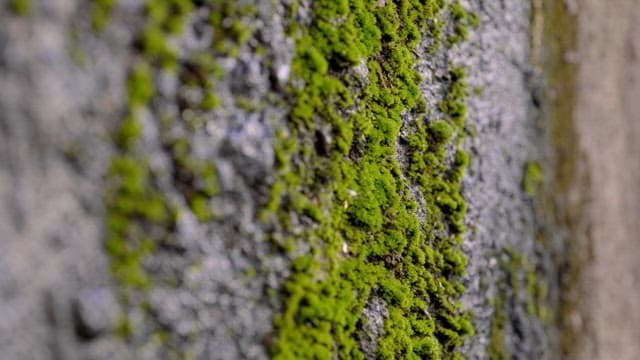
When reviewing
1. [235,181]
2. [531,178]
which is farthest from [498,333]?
[235,181]

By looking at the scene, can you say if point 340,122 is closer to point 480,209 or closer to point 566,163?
point 480,209

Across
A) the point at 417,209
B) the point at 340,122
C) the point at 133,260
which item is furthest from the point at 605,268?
the point at 133,260

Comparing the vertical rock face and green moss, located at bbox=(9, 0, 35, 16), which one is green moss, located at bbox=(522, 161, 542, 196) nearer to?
the vertical rock face

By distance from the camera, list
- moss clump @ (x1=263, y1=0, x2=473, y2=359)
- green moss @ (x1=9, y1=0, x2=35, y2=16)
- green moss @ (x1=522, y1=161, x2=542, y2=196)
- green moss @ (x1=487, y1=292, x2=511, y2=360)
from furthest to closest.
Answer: green moss @ (x1=522, y1=161, x2=542, y2=196), green moss @ (x1=487, y1=292, x2=511, y2=360), moss clump @ (x1=263, y1=0, x2=473, y2=359), green moss @ (x1=9, y1=0, x2=35, y2=16)

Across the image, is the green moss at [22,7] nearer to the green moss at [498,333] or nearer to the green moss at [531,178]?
the green moss at [498,333]

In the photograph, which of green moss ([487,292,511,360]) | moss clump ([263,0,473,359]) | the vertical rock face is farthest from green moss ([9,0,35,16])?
green moss ([487,292,511,360])

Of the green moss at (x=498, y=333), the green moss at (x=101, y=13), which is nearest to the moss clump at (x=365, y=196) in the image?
the green moss at (x=498, y=333)

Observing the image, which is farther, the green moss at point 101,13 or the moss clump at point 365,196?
the moss clump at point 365,196
